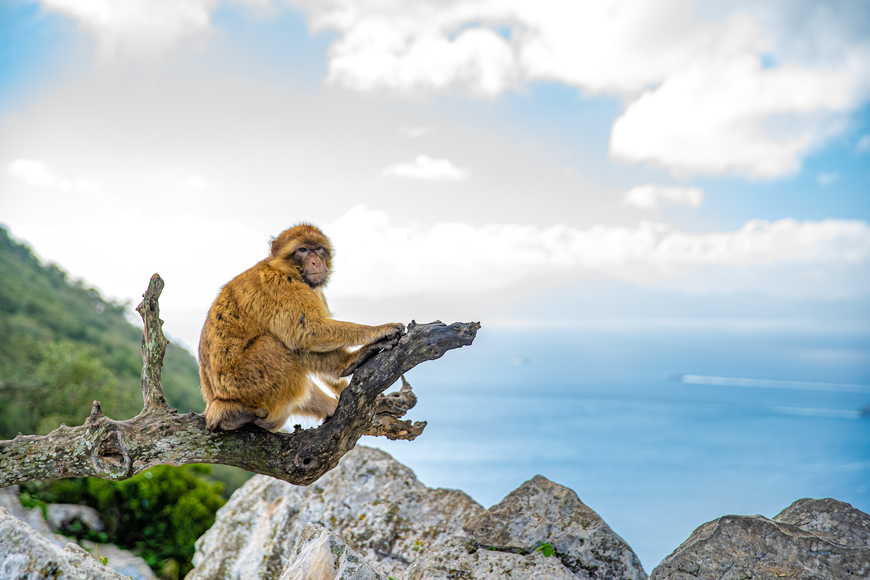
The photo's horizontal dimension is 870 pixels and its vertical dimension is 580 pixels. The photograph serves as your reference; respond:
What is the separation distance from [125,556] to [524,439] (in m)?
13.6

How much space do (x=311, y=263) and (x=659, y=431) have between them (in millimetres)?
19624

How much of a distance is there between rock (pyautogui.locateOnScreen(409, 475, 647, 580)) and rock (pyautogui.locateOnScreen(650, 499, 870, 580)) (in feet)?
1.31

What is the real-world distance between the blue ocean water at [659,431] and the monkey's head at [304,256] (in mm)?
6165

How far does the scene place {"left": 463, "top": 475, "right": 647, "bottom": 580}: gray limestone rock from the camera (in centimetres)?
523

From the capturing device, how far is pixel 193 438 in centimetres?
428

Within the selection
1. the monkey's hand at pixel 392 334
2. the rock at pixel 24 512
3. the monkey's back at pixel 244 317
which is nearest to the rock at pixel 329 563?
the monkey's back at pixel 244 317

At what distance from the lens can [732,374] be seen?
2552 centimetres

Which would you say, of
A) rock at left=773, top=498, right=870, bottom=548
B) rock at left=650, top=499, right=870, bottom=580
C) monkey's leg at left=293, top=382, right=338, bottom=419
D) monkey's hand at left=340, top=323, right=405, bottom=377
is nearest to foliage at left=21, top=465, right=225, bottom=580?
monkey's leg at left=293, top=382, right=338, bottom=419

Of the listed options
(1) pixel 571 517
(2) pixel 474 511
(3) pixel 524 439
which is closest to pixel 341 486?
(2) pixel 474 511

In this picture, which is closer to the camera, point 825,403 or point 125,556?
point 125,556

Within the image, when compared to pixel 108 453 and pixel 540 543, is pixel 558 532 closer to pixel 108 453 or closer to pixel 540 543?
pixel 540 543

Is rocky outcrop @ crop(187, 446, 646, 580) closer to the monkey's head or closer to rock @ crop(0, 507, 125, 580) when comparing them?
rock @ crop(0, 507, 125, 580)

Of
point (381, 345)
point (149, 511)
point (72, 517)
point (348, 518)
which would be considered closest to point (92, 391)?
point (149, 511)

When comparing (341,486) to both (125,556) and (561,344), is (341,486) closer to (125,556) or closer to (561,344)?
(125,556)
